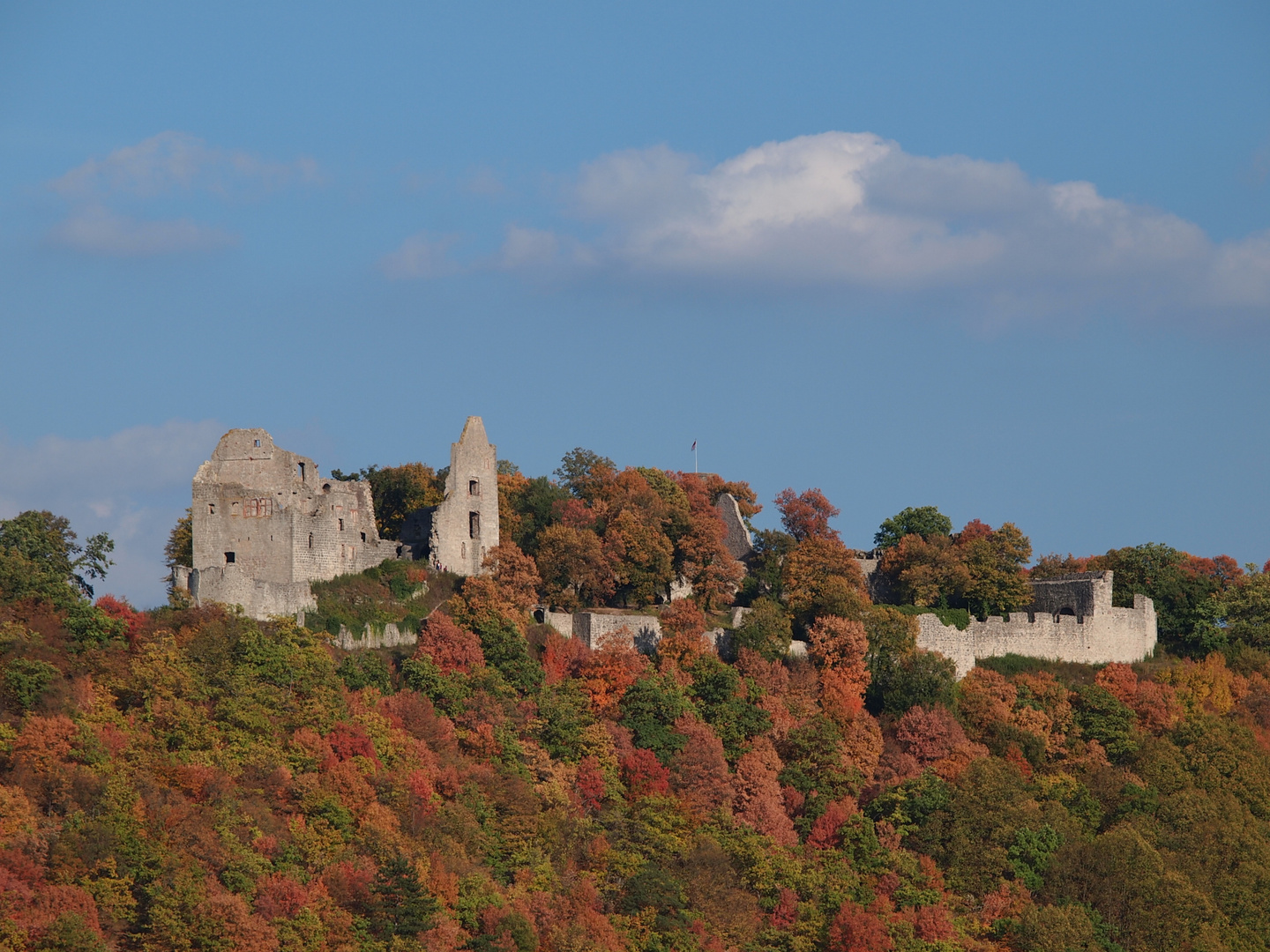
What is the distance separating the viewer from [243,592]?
2494 inches

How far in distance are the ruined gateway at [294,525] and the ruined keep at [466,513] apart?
0.03 metres

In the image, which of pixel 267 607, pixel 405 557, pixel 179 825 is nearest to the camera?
pixel 179 825

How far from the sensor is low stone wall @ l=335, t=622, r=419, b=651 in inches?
2506

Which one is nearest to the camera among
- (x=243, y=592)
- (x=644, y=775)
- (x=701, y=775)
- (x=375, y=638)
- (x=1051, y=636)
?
(x=644, y=775)

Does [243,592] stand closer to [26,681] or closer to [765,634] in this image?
[26,681]

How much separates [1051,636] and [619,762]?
57.2ft

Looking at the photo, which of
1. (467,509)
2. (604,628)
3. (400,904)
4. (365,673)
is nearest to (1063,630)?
(604,628)

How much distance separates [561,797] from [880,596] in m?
18.8

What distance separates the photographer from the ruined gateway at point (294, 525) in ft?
210

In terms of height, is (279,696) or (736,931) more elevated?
(279,696)

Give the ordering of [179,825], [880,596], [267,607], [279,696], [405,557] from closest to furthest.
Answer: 1. [179,825]
2. [279,696]
3. [267,607]
4. [405,557]
5. [880,596]

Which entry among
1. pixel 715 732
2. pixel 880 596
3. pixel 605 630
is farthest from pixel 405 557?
pixel 880 596

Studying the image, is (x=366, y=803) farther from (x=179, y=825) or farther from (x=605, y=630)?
(x=605, y=630)

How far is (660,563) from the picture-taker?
233 ft
